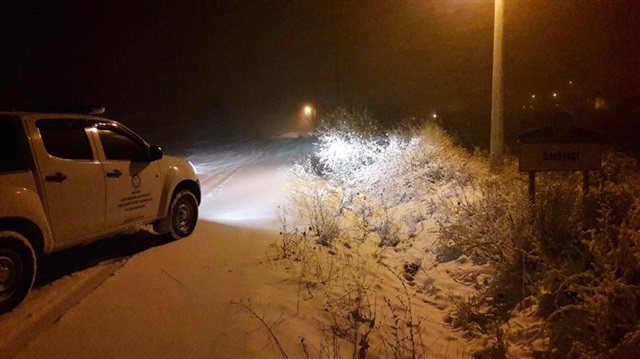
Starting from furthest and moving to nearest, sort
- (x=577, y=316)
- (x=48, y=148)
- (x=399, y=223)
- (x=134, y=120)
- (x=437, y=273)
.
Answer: (x=134, y=120) → (x=399, y=223) → (x=437, y=273) → (x=48, y=148) → (x=577, y=316)

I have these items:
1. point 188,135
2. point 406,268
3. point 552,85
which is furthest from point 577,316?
point 552,85

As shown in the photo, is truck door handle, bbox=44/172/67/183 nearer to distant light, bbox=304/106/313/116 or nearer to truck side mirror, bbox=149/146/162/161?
truck side mirror, bbox=149/146/162/161

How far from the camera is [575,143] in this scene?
260 inches

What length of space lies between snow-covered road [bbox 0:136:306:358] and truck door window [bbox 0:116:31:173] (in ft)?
4.68

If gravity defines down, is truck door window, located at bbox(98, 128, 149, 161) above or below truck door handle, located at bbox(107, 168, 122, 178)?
above

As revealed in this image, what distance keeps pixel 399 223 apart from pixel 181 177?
12.1 feet

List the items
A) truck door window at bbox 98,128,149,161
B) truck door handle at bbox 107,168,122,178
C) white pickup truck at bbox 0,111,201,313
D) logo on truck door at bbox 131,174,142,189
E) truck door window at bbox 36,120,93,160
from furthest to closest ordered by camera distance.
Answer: logo on truck door at bbox 131,174,142,189, truck door window at bbox 98,128,149,161, truck door handle at bbox 107,168,122,178, truck door window at bbox 36,120,93,160, white pickup truck at bbox 0,111,201,313

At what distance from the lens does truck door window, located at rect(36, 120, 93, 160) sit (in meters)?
5.21

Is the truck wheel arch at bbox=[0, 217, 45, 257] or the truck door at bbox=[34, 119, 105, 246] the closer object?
the truck wheel arch at bbox=[0, 217, 45, 257]

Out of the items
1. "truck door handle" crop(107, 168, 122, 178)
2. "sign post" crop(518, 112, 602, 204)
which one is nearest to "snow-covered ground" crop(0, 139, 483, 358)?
"truck door handle" crop(107, 168, 122, 178)

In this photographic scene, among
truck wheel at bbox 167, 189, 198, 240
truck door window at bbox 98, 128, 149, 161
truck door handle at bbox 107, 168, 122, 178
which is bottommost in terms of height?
truck wheel at bbox 167, 189, 198, 240

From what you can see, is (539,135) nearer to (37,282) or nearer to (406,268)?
(406,268)

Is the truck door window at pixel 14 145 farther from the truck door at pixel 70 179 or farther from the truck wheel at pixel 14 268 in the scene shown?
the truck wheel at pixel 14 268

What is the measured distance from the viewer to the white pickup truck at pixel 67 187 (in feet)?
15.5
